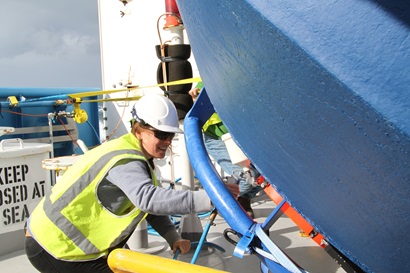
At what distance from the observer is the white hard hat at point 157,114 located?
2.12 m

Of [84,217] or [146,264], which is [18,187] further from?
[146,264]

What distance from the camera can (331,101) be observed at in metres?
0.79

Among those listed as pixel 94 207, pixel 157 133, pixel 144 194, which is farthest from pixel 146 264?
pixel 157 133

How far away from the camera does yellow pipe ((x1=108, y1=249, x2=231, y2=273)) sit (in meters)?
1.38

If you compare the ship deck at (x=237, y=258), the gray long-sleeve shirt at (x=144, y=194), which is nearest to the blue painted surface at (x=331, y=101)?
the gray long-sleeve shirt at (x=144, y=194)

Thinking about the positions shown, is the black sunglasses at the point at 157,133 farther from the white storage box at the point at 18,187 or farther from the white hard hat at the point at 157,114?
the white storage box at the point at 18,187

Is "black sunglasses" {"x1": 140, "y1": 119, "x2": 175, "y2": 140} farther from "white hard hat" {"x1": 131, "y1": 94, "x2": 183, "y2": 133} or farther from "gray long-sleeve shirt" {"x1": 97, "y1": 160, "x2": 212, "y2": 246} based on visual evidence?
"gray long-sleeve shirt" {"x1": 97, "y1": 160, "x2": 212, "y2": 246}

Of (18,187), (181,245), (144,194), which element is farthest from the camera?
(18,187)

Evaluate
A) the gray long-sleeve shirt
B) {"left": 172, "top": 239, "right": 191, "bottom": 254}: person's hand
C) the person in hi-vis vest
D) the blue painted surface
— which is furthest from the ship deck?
the blue painted surface

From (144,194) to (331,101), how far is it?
1245 millimetres

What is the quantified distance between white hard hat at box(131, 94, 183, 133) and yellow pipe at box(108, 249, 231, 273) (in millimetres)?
706

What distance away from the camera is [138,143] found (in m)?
2.21

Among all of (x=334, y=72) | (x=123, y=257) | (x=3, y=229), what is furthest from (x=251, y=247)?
(x=3, y=229)

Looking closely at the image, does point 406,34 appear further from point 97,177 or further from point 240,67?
point 97,177
